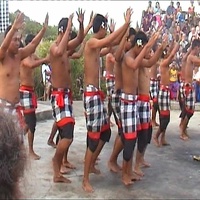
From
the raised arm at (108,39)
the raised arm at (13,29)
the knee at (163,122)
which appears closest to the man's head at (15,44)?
the raised arm at (13,29)

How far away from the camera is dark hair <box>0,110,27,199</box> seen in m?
1.56

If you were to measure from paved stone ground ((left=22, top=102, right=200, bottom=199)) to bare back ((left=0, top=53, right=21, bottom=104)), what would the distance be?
0.81 m

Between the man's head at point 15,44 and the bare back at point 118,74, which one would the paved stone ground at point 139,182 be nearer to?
the bare back at point 118,74

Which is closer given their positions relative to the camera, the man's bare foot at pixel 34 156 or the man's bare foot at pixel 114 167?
the man's bare foot at pixel 114 167

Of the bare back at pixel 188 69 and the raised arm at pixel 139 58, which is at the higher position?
the raised arm at pixel 139 58

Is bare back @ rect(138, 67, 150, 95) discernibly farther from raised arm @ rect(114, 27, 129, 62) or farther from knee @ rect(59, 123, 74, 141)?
knee @ rect(59, 123, 74, 141)

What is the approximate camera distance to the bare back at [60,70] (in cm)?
477

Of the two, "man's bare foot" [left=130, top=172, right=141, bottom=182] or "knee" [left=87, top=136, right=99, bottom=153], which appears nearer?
"knee" [left=87, top=136, right=99, bottom=153]

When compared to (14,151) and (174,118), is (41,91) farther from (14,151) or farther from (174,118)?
(14,151)

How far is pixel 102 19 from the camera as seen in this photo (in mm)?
4703

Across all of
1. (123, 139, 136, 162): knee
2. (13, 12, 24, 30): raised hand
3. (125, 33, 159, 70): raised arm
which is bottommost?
(123, 139, 136, 162): knee

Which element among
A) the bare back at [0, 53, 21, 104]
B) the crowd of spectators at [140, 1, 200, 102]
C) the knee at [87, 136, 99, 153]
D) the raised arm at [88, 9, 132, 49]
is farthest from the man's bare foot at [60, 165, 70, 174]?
the crowd of spectators at [140, 1, 200, 102]

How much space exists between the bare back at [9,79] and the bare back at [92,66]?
0.74 metres

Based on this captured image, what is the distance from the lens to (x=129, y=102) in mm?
4801
